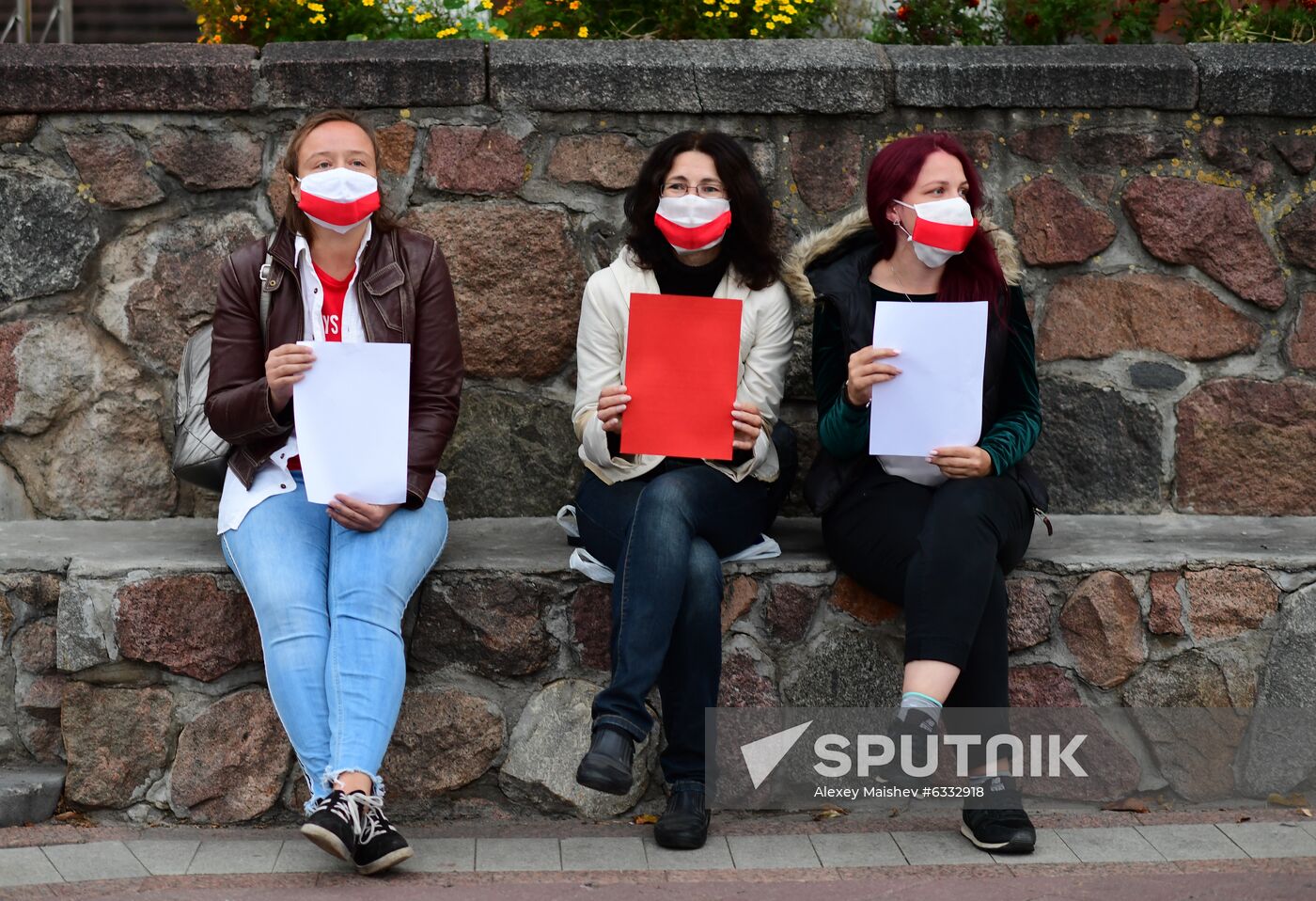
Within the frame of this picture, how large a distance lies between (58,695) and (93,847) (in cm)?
40

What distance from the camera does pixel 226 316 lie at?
326 cm

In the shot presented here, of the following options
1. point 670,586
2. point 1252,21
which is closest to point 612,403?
point 670,586

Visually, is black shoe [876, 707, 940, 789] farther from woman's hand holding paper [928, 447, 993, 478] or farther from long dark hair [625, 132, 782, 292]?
long dark hair [625, 132, 782, 292]

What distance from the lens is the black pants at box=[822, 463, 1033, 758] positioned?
3061mm

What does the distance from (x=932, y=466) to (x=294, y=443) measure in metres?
1.40

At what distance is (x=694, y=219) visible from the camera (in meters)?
3.40

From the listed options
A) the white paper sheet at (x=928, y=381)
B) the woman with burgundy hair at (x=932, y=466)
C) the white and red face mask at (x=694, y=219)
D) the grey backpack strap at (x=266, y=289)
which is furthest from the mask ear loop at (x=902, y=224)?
the grey backpack strap at (x=266, y=289)

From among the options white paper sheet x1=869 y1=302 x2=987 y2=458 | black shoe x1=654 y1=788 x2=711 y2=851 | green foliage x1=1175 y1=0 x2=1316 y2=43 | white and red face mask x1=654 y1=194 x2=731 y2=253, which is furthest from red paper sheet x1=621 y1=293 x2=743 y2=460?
green foliage x1=1175 y1=0 x2=1316 y2=43

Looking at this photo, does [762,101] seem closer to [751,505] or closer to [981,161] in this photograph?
[981,161]

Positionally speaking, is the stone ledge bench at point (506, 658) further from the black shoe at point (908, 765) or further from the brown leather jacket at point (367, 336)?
the brown leather jacket at point (367, 336)

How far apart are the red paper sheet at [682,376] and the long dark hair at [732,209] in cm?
27

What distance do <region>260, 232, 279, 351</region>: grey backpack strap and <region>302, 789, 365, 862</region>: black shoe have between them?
1003 mm

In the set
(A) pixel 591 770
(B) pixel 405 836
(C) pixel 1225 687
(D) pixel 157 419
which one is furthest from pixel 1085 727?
(D) pixel 157 419

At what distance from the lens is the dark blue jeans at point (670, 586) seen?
306cm
